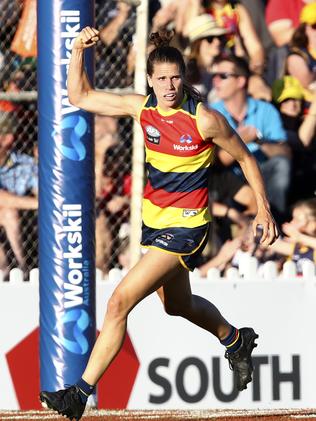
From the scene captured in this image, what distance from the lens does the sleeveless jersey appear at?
6.38m

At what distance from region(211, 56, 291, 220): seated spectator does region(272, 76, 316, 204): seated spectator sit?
0.53 feet

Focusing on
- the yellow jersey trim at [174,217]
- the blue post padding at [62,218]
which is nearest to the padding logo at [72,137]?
the blue post padding at [62,218]

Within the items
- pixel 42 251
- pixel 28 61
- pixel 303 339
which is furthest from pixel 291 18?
pixel 42 251

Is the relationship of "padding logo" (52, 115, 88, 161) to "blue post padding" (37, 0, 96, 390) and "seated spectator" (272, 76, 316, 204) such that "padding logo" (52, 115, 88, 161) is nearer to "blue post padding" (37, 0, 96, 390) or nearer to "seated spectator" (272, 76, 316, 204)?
"blue post padding" (37, 0, 96, 390)

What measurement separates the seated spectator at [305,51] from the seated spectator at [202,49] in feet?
2.45

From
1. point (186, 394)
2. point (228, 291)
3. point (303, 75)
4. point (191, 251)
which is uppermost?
point (303, 75)

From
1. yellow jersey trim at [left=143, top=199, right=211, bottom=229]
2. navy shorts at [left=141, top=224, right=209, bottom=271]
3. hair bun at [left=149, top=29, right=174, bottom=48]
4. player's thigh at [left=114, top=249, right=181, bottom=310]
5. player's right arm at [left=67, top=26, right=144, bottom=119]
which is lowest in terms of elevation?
player's thigh at [left=114, top=249, right=181, bottom=310]

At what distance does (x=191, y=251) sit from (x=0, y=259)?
3.57 metres

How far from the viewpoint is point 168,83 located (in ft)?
20.6

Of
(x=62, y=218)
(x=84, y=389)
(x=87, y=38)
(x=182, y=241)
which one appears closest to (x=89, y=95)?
(x=87, y=38)

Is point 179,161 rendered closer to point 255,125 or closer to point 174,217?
point 174,217

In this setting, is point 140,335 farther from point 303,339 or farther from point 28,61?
point 28,61

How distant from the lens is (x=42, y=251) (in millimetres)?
8141

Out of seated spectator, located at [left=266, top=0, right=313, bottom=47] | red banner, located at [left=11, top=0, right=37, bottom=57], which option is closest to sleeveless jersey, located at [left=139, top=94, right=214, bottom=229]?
red banner, located at [left=11, top=0, right=37, bottom=57]
